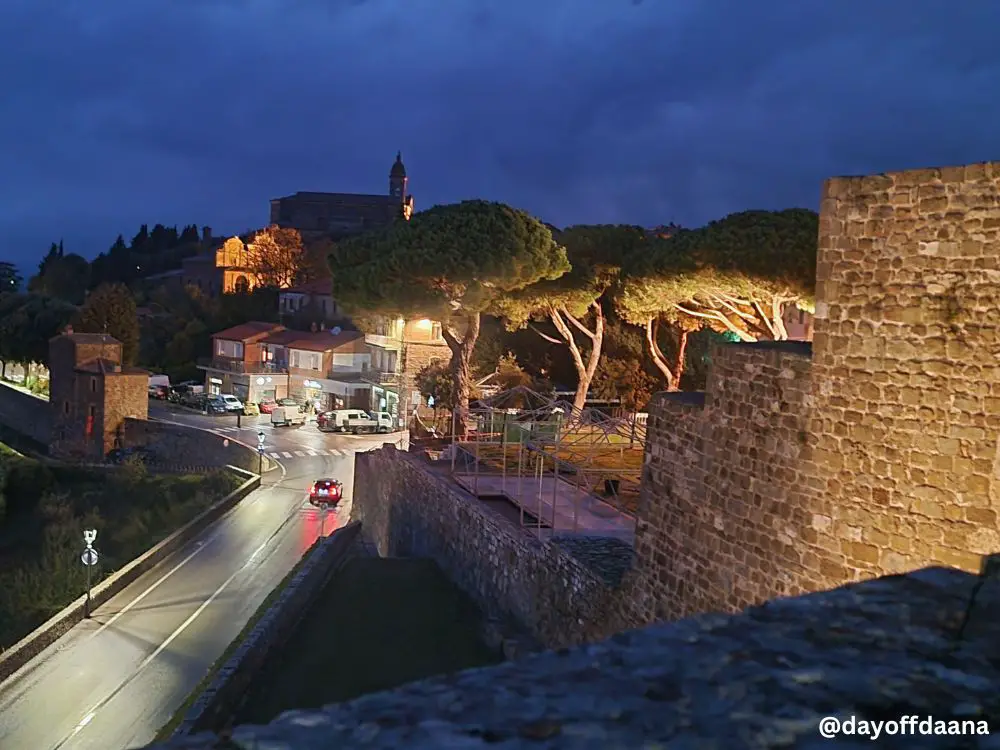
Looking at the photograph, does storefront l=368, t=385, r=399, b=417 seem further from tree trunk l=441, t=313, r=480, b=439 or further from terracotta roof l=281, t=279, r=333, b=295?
tree trunk l=441, t=313, r=480, b=439

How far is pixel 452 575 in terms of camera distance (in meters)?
15.6

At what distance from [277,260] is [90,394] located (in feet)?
76.7

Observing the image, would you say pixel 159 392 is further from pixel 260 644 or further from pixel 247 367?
pixel 260 644

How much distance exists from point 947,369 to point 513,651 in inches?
273

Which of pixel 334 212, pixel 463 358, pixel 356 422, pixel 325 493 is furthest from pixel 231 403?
pixel 334 212

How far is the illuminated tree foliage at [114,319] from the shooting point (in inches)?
2298

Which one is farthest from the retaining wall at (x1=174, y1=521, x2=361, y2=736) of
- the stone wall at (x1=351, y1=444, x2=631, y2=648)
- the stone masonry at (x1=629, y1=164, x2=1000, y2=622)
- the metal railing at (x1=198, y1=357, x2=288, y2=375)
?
the metal railing at (x1=198, y1=357, x2=288, y2=375)

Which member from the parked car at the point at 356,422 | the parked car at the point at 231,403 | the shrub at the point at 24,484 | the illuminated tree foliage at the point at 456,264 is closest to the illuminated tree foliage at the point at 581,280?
the illuminated tree foliage at the point at 456,264

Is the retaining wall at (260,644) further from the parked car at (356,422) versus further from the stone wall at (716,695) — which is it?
the parked car at (356,422)

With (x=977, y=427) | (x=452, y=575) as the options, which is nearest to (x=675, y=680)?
(x=977, y=427)

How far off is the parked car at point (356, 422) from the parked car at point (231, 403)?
878 centimetres

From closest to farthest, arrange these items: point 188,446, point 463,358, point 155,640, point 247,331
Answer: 1. point 155,640
2. point 463,358
3. point 188,446
4. point 247,331

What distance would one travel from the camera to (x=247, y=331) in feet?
191

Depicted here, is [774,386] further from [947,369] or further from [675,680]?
[675,680]
